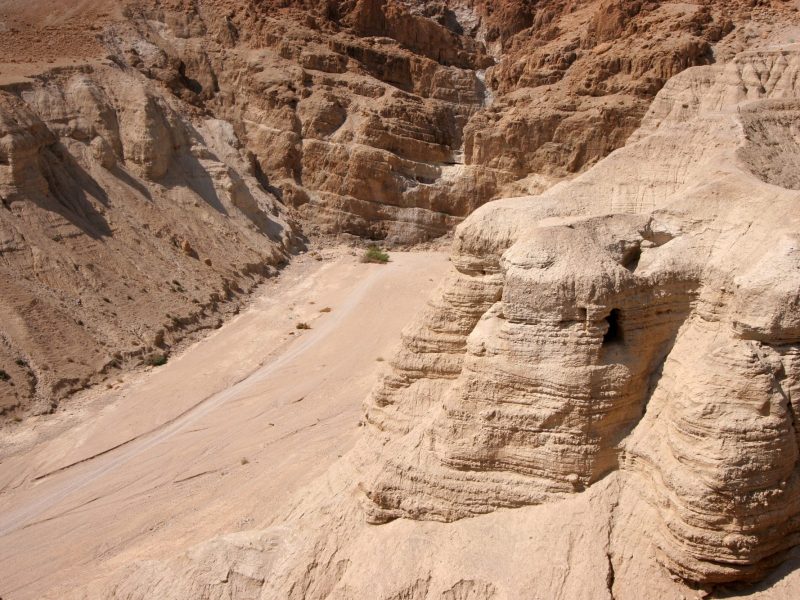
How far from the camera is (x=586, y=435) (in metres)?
9.71

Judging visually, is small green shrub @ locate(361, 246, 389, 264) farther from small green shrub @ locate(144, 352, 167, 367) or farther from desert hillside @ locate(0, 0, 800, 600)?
small green shrub @ locate(144, 352, 167, 367)

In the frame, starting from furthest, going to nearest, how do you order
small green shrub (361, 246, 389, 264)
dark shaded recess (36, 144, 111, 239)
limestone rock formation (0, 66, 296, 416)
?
small green shrub (361, 246, 389, 264) → dark shaded recess (36, 144, 111, 239) → limestone rock formation (0, 66, 296, 416)

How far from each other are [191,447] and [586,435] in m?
13.2

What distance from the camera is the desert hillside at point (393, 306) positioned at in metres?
9.45

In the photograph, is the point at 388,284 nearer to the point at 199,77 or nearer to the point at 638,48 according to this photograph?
the point at 638,48

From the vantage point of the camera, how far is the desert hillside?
9.45 metres

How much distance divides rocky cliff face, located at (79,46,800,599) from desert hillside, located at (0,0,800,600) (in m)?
0.04

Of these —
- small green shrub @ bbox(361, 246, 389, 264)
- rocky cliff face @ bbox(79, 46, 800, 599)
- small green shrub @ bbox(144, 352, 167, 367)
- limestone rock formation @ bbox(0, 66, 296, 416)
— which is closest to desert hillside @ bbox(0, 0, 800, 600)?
rocky cliff face @ bbox(79, 46, 800, 599)

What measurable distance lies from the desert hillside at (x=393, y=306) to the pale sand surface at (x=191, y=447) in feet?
0.38

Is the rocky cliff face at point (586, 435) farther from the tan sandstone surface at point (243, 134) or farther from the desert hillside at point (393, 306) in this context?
the tan sandstone surface at point (243, 134)

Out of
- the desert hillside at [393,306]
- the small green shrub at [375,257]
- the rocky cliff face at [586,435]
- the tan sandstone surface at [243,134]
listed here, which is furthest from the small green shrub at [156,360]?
the rocky cliff face at [586,435]

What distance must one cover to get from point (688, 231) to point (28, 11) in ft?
164

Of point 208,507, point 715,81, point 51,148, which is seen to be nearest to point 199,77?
point 51,148

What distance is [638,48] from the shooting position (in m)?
37.2
